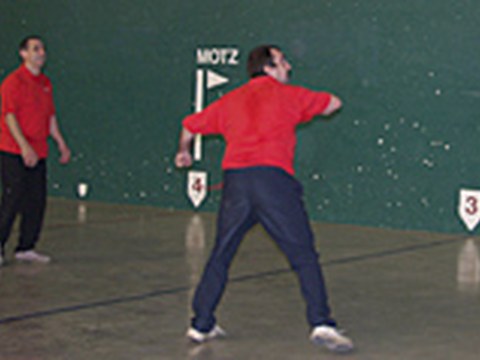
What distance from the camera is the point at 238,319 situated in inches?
209

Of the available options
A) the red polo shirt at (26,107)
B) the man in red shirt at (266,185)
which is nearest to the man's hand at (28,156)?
the red polo shirt at (26,107)

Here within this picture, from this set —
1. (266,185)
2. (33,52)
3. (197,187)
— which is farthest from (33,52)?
(197,187)

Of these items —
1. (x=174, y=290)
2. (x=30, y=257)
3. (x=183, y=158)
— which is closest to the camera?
(x=183, y=158)

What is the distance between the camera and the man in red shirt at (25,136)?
6.64 metres

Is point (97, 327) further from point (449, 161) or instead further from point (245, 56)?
point (245, 56)

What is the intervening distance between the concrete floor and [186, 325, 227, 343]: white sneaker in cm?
5

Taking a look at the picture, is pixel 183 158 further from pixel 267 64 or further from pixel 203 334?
pixel 203 334

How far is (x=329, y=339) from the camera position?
458cm

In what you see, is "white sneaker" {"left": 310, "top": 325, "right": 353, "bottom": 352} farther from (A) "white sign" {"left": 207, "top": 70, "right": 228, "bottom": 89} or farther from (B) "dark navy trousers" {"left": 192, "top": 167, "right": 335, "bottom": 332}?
(A) "white sign" {"left": 207, "top": 70, "right": 228, "bottom": 89}

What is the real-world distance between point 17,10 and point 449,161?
544cm

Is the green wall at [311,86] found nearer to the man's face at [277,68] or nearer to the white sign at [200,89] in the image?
the white sign at [200,89]

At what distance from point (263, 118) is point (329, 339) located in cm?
104

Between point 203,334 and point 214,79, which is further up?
point 214,79

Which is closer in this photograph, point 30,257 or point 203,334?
point 203,334
